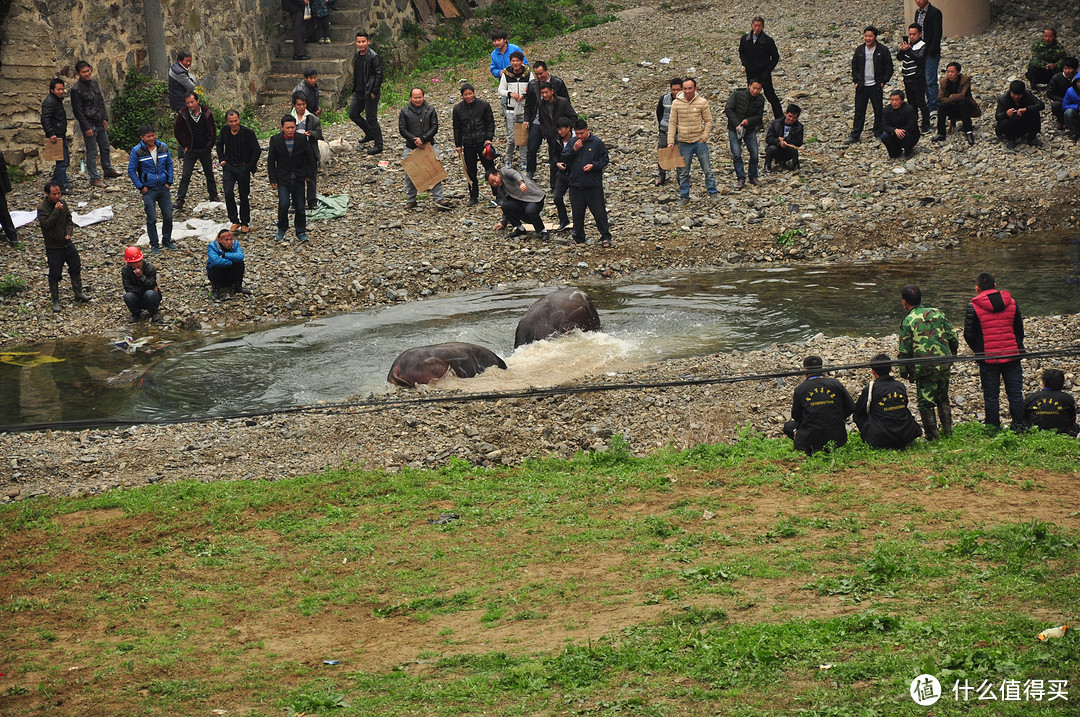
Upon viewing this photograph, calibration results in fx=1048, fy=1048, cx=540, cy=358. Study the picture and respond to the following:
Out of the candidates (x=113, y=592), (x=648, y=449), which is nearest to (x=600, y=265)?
(x=648, y=449)

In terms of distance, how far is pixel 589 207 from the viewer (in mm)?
16922

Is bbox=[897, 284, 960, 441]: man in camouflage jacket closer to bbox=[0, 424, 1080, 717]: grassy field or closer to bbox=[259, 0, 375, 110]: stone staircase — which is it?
bbox=[0, 424, 1080, 717]: grassy field

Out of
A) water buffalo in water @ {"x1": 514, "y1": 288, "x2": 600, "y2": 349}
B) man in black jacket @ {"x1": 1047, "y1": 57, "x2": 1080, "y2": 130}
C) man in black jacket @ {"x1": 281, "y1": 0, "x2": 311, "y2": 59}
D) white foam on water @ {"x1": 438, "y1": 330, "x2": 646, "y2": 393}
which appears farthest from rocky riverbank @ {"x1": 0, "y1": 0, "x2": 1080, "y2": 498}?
man in black jacket @ {"x1": 281, "y1": 0, "x2": 311, "y2": 59}

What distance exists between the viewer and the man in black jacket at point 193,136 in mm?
17922

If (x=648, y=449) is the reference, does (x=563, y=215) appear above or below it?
above

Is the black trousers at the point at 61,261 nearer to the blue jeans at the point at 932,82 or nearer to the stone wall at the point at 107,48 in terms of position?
the stone wall at the point at 107,48

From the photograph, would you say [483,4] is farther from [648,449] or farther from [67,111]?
[648,449]

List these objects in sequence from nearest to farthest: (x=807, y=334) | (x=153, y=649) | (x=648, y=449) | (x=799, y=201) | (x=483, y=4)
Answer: (x=153, y=649) < (x=648, y=449) < (x=807, y=334) < (x=799, y=201) < (x=483, y=4)

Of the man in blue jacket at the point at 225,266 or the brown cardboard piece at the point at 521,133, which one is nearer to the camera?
the man in blue jacket at the point at 225,266

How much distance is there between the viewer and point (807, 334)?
13.8 meters

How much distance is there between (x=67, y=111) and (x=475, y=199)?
7.88m

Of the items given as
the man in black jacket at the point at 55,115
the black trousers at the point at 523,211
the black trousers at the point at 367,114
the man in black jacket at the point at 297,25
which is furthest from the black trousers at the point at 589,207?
the man in black jacket at the point at 297,25

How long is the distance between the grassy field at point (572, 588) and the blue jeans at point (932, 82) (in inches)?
471

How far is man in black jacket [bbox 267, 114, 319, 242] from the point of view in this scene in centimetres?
1698
